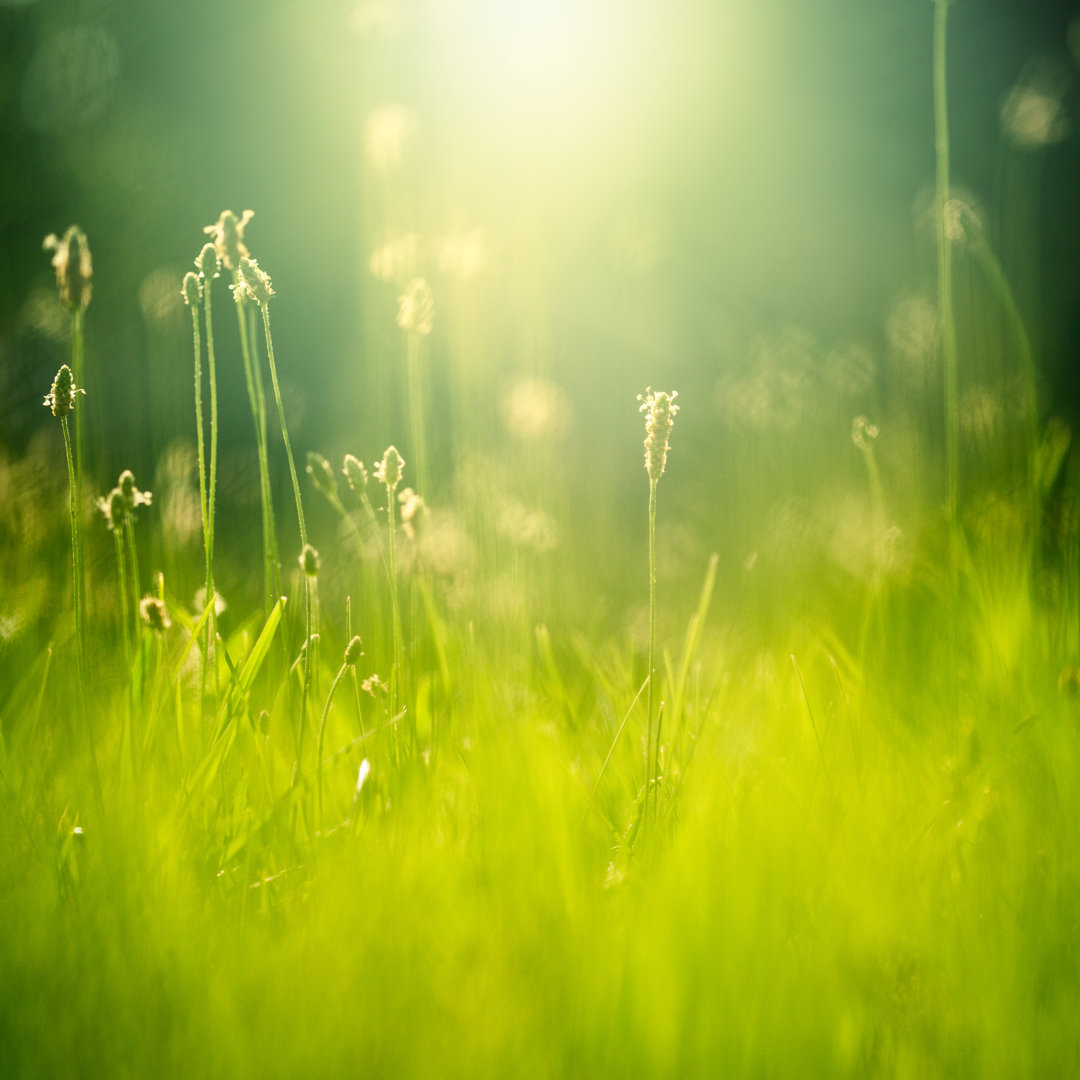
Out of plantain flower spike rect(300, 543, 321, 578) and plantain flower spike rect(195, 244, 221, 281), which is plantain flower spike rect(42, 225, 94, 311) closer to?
plantain flower spike rect(195, 244, 221, 281)

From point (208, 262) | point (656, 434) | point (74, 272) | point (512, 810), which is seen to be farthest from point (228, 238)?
point (512, 810)

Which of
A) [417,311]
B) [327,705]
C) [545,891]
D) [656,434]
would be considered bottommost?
[545,891]

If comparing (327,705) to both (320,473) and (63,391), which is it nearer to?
(320,473)

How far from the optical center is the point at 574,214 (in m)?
3.89

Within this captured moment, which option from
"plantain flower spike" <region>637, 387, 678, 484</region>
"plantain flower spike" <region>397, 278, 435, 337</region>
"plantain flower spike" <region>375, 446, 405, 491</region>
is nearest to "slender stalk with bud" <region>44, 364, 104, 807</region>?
"plantain flower spike" <region>375, 446, 405, 491</region>

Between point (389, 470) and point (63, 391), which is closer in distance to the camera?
point (63, 391)

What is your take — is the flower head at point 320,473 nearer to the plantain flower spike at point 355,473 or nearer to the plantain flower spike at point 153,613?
the plantain flower spike at point 355,473

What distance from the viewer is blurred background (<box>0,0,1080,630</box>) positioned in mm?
3322

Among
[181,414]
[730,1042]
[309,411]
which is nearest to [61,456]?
[181,414]

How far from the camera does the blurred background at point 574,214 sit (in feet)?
10.9

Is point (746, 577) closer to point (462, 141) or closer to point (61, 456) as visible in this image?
point (61, 456)

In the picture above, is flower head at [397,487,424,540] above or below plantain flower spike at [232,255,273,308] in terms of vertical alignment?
below

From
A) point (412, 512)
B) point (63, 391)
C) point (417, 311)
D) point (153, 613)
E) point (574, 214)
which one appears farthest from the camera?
point (574, 214)

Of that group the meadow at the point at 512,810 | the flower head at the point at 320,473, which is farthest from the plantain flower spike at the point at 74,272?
the flower head at the point at 320,473
